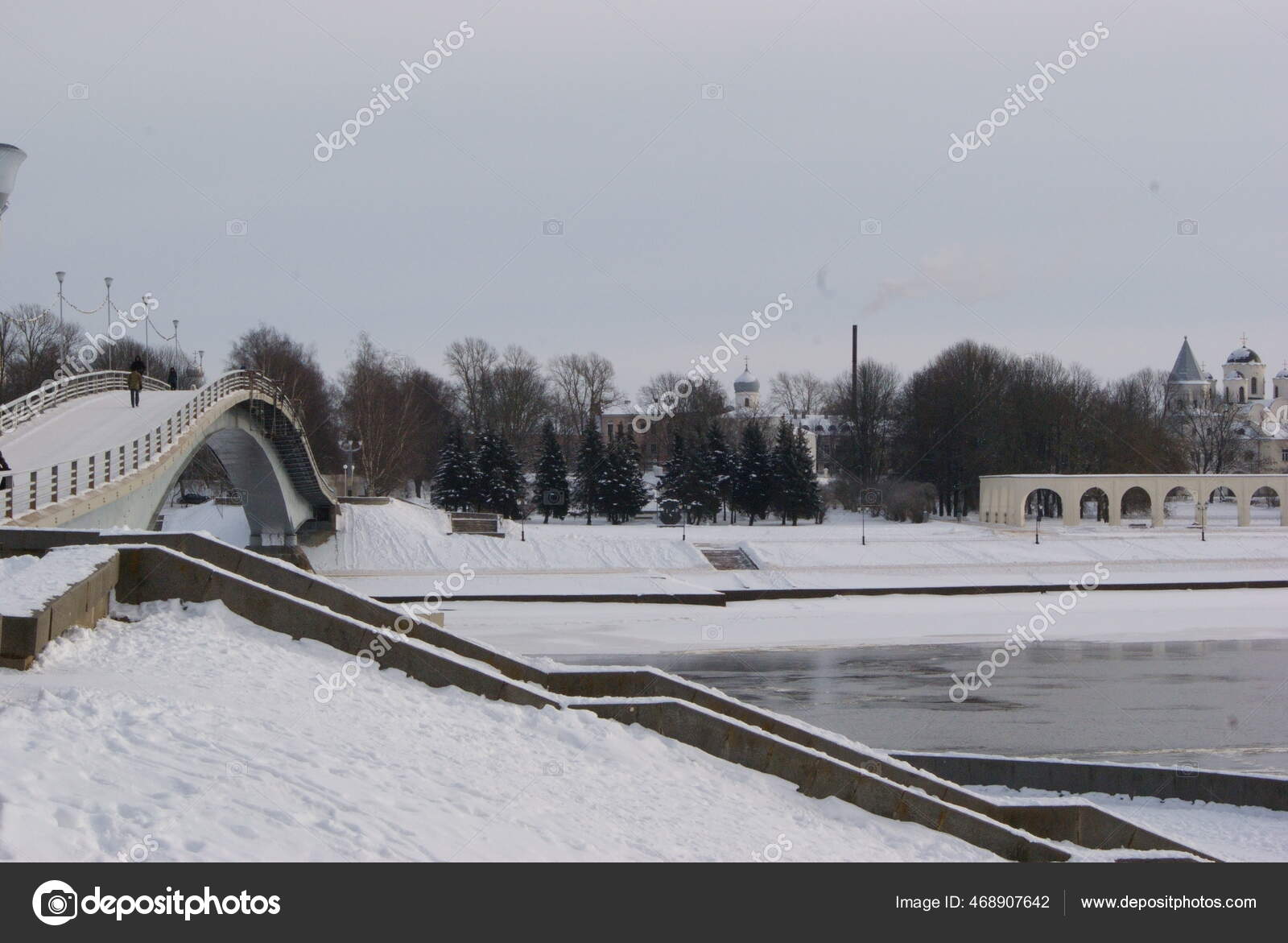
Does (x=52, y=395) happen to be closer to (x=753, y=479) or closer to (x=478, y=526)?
(x=478, y=526)

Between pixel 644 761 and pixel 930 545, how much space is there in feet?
148

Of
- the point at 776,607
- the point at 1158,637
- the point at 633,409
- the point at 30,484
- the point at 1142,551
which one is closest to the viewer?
the point at 30,484

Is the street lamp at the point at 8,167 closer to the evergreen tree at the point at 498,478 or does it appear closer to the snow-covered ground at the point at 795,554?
the snow-covered ground at the point at 795,554

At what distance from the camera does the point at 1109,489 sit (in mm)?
64375

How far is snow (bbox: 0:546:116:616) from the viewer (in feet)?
34.3

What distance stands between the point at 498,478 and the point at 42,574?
59713 millimetres

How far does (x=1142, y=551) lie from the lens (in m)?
53.4

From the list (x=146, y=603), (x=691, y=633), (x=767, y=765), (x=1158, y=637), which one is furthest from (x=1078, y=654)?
(x=146, y=603)

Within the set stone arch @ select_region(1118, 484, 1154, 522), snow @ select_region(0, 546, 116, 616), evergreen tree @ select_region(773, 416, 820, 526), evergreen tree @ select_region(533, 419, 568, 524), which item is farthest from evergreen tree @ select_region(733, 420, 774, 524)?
snow @ select_region(0, 546, 116, 616)

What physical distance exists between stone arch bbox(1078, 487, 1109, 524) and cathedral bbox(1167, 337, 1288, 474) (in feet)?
78.9

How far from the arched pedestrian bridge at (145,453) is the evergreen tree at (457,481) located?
18424mm

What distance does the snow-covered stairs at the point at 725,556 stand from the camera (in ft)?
164
